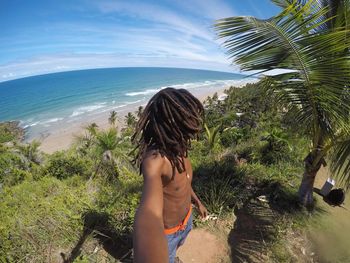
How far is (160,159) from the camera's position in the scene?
1.45 m

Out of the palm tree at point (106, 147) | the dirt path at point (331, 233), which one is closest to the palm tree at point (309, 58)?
the dirt path at point (331, 233)

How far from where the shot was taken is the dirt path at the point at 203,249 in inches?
152

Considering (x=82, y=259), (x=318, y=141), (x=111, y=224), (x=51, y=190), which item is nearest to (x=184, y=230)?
(x=82, y=259)

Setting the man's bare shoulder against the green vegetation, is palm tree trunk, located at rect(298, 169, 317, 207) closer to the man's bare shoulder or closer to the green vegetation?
the green vegetation

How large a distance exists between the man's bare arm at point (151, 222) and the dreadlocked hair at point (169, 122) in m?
0.11

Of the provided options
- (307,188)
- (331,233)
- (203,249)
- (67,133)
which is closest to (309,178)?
(307,188)

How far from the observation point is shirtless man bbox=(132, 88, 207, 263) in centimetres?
112

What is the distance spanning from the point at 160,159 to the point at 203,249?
311 cm

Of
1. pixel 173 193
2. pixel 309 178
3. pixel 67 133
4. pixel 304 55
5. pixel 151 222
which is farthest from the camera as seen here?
pixel 67 133

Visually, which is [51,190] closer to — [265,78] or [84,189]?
[84,189]

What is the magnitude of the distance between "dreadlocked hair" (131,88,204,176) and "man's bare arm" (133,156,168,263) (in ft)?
0.37

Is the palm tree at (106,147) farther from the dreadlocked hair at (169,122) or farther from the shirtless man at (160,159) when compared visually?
the dreadlocked hair at (169,122)

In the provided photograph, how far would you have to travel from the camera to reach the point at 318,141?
4.00 metres

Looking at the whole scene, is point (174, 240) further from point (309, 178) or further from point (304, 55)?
point (309, 178)
